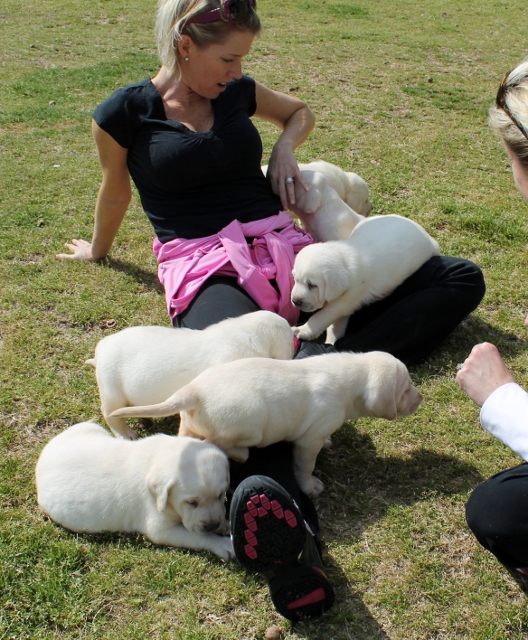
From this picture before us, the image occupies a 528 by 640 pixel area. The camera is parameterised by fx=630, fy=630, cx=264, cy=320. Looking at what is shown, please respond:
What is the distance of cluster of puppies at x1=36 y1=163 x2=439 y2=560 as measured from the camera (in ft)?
8.93

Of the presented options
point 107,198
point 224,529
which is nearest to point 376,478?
point 224,529

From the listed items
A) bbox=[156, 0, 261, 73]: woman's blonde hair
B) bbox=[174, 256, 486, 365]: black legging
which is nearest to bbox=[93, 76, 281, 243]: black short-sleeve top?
bbox=[156, 0, 261, 73]: woman's blonde hair

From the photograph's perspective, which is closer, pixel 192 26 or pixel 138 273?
pixel 192 26

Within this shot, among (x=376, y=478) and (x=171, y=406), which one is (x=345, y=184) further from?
(x=171, y=406)

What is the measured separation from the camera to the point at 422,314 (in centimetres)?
388

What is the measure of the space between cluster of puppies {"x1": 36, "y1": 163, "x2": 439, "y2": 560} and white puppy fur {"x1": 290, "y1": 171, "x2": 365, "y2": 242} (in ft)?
4.79

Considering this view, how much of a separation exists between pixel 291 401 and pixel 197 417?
43 centimetres

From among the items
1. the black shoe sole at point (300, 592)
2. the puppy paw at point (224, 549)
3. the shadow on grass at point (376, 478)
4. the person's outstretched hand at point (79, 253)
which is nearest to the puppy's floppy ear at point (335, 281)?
the shadow on grass at point (376, 478)

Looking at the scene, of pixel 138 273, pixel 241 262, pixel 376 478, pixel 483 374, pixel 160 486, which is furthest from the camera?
pixel 138 273

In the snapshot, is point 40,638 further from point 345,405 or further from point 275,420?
point 345,405

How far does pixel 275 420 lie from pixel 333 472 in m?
0.57

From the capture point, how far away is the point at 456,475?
3.18 meters

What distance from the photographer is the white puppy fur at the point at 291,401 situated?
2764 mm

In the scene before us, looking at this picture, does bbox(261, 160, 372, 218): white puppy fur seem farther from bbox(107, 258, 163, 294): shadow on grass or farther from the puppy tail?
the puppy tail
